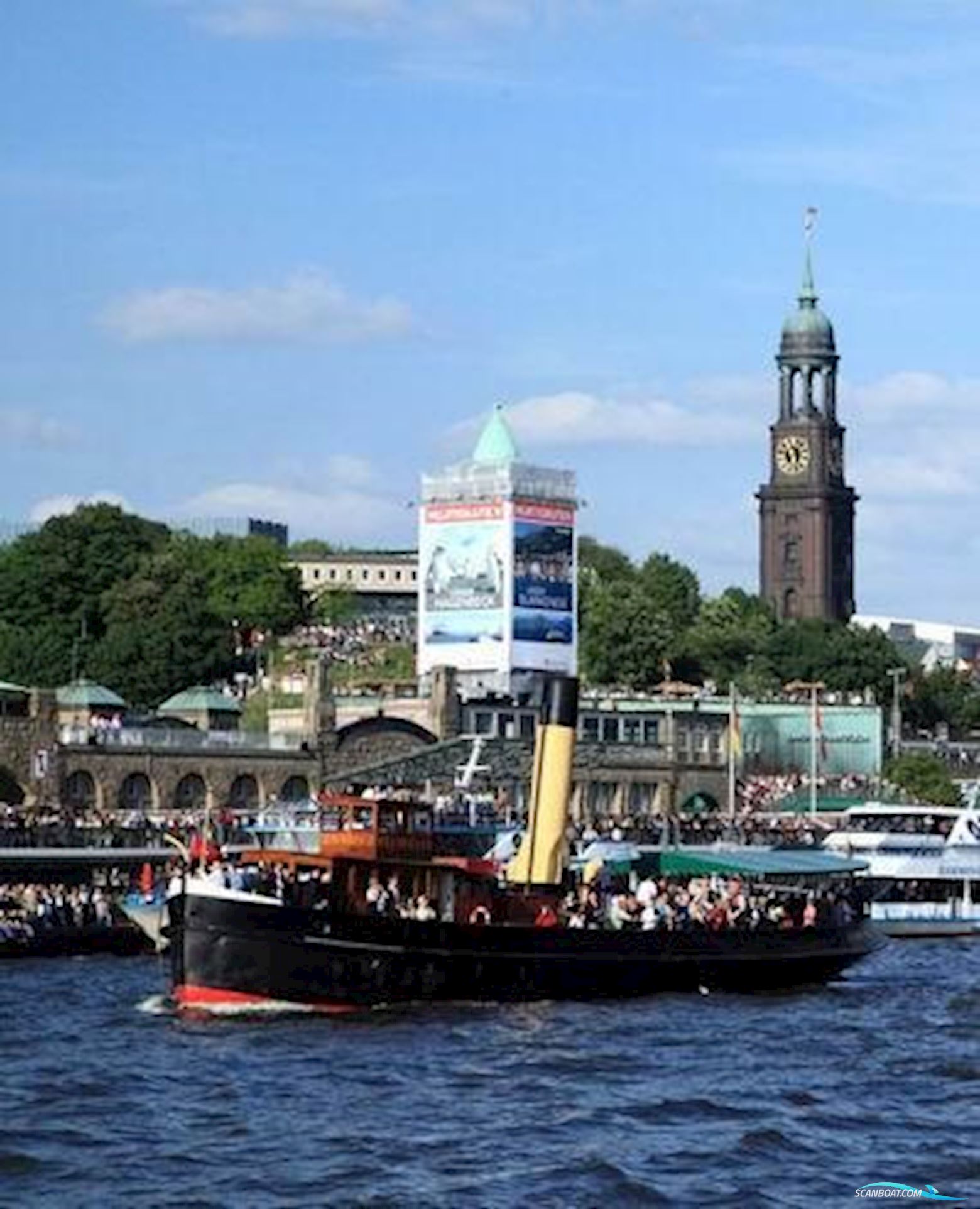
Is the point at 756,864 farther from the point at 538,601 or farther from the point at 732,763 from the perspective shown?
the point at 538,601

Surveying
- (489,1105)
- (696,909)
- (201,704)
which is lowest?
(489,1105)

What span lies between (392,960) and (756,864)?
38244mm

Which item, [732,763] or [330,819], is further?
[732,763]

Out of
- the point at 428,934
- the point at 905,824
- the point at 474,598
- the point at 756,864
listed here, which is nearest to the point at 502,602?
the point at 474,598

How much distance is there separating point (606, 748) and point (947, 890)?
6687cm

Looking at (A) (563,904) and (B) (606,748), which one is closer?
(A) (563,904)

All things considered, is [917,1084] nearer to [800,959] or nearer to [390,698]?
[800,959]

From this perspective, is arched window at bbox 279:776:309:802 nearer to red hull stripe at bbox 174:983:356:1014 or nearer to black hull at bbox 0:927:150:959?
black hull at bbox 0:927:150:959

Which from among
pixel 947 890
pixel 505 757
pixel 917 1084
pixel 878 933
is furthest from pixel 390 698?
pixel 917 1084

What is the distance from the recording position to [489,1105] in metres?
62.2

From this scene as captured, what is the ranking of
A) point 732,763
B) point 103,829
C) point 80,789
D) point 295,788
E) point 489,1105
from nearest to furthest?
point 489,1105 → point 103,829 → point 80,789 → point 732,763 → point 295,788

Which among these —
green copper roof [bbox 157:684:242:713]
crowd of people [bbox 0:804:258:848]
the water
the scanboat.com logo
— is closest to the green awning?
crowd of people [bbox 0:804:258:848]

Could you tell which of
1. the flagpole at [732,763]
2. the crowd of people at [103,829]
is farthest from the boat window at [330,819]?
the flagpole at [732,763]

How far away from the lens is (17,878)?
12250 centimetres
